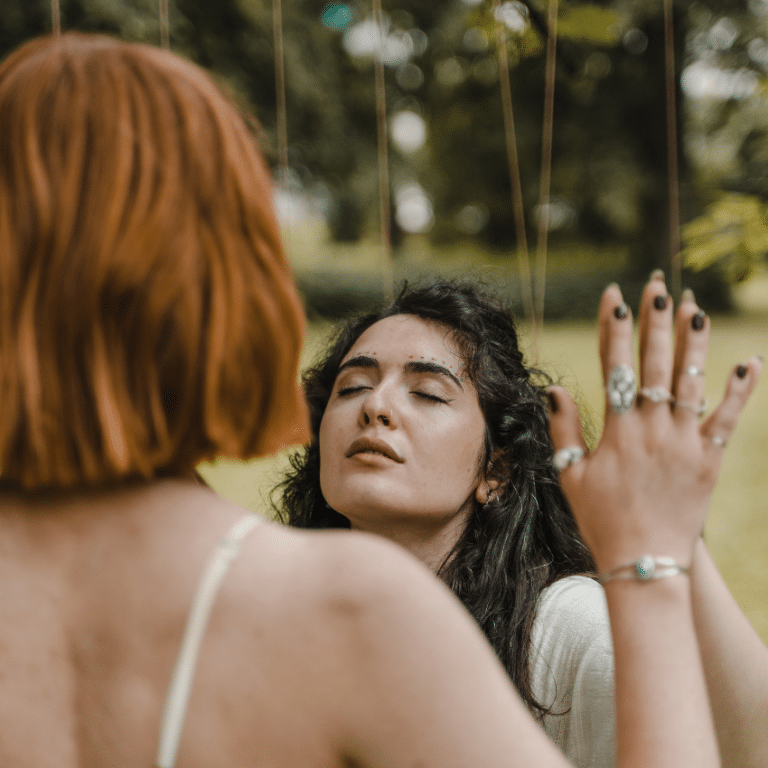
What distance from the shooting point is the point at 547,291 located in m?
13.9

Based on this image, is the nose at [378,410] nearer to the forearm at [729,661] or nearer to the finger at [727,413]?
the forearm at [729,661]

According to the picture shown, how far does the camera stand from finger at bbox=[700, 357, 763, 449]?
770 mm

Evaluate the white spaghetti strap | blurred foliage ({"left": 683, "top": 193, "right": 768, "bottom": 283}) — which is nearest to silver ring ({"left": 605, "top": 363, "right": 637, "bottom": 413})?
the white spaghetti strap

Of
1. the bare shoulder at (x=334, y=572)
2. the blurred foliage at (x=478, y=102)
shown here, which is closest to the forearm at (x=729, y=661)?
the bare shoulder at (x=334, y=572)

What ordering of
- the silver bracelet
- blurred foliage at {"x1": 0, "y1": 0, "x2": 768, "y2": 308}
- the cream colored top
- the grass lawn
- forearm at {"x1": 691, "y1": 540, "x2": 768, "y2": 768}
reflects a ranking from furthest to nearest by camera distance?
blurred foliage at {"x1": 0, "y1": 0, "x2": 768, "y2": 308} < the grass lawn < the cream colored top < forearm at {"x1": 691, "y1": 540, "x2": 768, "y2": 768} < the silver bracelet

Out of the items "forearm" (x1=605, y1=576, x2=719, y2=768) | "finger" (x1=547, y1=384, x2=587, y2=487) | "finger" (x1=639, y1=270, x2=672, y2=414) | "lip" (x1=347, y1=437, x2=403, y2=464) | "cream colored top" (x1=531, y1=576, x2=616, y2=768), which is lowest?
"cream colored top" (x1=531, y1=576, x2=616, y2=768)

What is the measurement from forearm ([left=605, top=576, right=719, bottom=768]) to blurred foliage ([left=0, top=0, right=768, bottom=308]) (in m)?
8.17

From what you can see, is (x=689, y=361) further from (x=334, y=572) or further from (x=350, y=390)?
(x=350, y=390)

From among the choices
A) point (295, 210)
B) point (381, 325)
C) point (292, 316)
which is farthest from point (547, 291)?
point (292, 316)

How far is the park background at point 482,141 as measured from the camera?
9.11m

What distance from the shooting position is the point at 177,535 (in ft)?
2.24

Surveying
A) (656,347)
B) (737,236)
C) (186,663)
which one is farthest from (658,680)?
(737,236)

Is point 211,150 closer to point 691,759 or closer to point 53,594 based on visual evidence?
point 53,594

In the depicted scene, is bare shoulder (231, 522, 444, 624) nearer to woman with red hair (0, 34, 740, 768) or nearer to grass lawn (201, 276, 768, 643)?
woman with red hair (0, 34, 740, 768)
